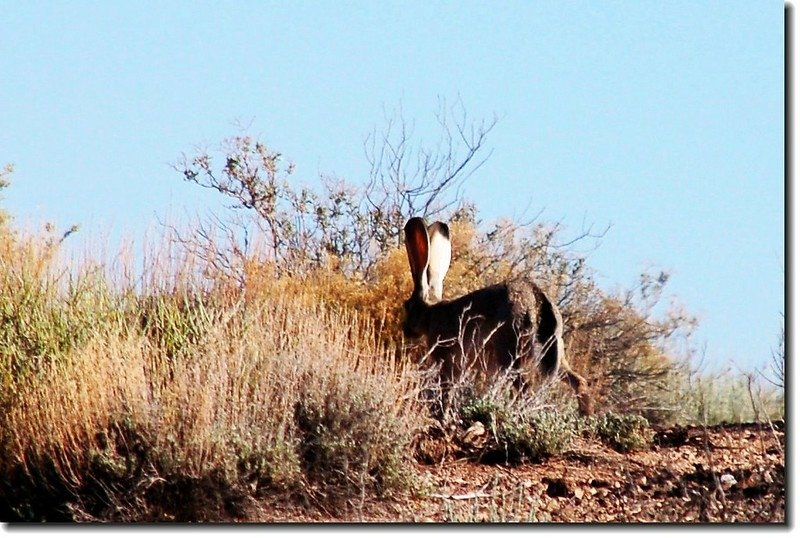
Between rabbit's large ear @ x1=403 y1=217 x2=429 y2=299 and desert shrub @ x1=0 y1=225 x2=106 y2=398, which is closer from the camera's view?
desert shrub @ x1=0 y1=225 x2=106 y2=398

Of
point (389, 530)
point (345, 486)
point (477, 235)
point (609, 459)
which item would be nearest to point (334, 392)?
point (345, 486)

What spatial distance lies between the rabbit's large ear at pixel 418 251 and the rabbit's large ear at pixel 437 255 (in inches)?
6.3

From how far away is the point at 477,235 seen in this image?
1307cm

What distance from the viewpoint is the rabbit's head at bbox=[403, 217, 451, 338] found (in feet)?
33.5

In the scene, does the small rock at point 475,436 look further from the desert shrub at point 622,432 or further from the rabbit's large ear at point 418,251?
the rabbit's large ear at point 418,251

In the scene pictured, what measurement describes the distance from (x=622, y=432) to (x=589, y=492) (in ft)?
4.08

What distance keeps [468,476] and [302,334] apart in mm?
1306

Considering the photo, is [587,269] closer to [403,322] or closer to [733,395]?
[733,395]

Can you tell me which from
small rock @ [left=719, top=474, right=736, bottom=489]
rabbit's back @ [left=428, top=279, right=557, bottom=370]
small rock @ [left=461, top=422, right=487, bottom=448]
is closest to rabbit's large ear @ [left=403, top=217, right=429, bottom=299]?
rabbit's back @ [left=428, top=279, right=557, bottom=370]

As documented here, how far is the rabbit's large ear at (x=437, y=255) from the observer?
1055 centimetres

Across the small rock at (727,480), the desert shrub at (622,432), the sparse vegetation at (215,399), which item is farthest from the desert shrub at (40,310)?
the small rock at (727,480)

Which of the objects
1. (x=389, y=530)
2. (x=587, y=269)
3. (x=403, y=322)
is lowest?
(x=389, y=530)

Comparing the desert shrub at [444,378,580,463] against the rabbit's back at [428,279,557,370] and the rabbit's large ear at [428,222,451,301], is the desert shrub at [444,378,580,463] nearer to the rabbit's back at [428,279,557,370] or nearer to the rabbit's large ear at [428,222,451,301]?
the rabbit's back at [428,279,557,370]

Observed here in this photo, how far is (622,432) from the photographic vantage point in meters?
8.98
